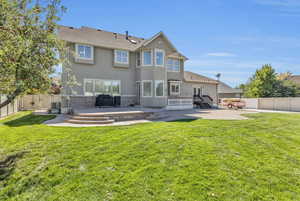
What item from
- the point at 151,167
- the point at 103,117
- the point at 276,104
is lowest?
the point at 151,167

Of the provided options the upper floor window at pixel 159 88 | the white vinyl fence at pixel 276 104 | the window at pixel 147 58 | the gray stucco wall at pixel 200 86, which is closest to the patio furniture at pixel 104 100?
the upper floor window at pixel 159 88

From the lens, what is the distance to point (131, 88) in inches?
687

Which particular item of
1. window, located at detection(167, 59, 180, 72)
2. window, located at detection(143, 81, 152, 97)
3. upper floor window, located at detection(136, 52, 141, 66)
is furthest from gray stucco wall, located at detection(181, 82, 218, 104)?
upper floor window, located at detection(136, 52, 141, 66)

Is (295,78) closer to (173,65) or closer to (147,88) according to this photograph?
(173,65)

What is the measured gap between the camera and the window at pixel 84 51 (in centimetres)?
1434

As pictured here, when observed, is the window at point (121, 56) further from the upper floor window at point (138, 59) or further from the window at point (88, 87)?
the window at point (88, 87)

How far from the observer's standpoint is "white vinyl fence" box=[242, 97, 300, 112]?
67.6 ft

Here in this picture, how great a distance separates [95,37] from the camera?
16078mm

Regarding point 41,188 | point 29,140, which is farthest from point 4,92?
point 41,188

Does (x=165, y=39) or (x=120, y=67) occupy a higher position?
(x=165, y=39)

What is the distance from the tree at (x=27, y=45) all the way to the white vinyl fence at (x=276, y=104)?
87.1ft

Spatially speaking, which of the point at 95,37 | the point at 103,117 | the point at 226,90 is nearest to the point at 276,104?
the point at 226,90

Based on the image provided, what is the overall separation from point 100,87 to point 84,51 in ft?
11.8

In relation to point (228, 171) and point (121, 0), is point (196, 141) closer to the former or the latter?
point (228, 171)
